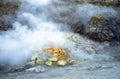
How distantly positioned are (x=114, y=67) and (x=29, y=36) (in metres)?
5.15

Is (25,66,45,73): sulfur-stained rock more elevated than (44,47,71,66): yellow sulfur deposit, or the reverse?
(44,47,71,66): yellow sulfur deposit

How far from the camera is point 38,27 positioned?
655 inches

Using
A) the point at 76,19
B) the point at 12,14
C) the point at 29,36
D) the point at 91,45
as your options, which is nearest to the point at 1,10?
the point at 12,14

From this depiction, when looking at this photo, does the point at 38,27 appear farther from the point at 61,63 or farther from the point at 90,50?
the point at 61,63

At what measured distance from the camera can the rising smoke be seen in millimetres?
14252

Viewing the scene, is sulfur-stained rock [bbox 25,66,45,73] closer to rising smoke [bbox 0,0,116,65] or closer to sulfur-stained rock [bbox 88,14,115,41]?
rising smoke [bbox 0,0,116,65]

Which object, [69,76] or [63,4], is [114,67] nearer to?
[69,76]

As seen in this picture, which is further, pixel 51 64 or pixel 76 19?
pixel 76 19

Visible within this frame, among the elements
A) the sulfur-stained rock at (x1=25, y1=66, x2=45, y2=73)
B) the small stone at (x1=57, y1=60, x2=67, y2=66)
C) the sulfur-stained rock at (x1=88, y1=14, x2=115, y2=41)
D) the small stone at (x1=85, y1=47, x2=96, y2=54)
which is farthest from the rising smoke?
the small stone at (x1=57, y1=60, x2=67, y2=66)

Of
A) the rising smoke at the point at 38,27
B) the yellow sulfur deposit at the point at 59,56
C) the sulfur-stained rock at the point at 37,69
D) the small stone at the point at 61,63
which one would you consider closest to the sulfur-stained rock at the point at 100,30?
the rising smoke at the point at 38,27

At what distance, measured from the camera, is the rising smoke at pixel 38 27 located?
561 inches

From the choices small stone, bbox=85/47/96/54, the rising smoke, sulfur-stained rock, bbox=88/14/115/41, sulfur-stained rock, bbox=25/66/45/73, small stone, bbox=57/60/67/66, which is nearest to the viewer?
sulfur-stained rock, bbox=25/66/45/73

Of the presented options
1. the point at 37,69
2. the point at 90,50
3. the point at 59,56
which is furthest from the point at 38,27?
the point at 37,69

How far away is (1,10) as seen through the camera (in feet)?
58.7
